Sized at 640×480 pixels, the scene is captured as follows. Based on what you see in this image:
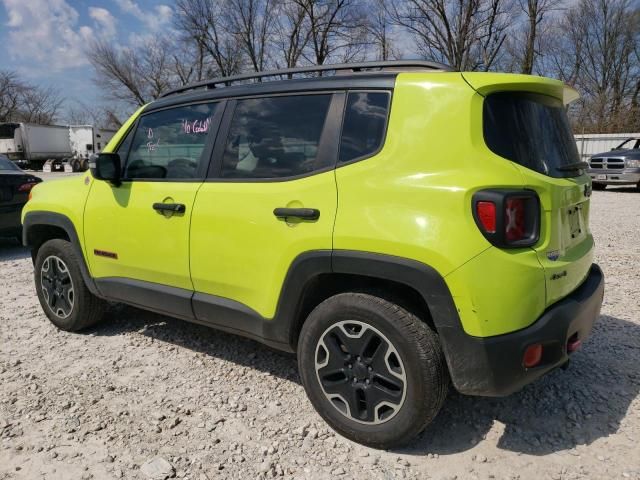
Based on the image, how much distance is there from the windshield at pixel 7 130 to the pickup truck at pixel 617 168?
30.3 meters

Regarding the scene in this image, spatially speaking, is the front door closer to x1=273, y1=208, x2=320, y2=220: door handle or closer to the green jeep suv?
the green jeep suv

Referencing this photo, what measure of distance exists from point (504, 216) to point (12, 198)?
7.01m

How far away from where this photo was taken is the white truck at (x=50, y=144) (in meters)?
29.8

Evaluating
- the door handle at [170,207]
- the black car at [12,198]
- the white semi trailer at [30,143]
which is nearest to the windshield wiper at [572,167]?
the door handle at [170,207]

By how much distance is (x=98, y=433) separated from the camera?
2693mm

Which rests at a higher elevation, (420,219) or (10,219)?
(420,219)

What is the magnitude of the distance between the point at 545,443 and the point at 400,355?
3.16 ft

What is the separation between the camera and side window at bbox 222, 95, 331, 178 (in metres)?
2.67

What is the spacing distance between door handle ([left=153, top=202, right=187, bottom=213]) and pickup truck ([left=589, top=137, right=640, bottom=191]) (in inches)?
542

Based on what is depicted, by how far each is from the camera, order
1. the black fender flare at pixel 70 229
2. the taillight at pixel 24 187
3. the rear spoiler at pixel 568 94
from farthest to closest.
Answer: the taillight at pixel 24 187 < the black fender flare at pixel 70 229 < the rear spoiler at pixel 568 94

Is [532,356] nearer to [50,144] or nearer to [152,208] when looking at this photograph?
[152,208]

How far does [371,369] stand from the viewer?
8.05 ft

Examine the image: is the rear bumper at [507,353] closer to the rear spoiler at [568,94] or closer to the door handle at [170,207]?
the rear spoiler at [568,94]

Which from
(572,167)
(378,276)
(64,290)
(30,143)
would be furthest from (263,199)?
(30,143)
